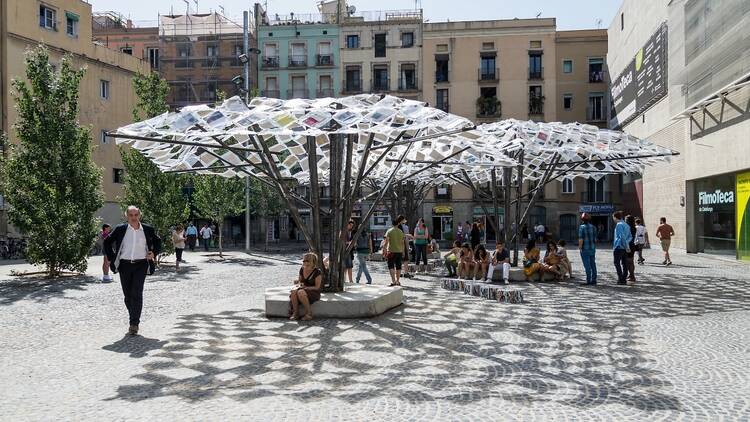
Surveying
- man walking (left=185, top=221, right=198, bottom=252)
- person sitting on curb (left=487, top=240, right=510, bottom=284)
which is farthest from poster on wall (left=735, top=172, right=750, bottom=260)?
man walking (left=185, top=221, right=198, bottom=252)

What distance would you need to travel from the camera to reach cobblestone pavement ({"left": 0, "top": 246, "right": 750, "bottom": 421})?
535cm

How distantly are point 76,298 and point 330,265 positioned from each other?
5.73 m

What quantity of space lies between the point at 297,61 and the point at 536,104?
1939 centimetres

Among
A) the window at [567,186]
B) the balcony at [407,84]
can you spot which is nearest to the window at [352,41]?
the balcony at [407,84]

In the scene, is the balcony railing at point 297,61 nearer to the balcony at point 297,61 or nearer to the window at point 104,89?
the balcony at point 297,61

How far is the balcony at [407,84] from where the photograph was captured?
52.8 meters

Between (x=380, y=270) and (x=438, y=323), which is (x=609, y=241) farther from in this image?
(x=438, y=323)

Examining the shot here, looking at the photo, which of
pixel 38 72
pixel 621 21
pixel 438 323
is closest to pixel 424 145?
pixel 438 323

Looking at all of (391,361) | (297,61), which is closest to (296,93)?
(297,61)

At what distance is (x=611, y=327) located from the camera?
927cm

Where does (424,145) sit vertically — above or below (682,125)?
below

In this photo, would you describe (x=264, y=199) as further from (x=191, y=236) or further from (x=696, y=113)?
(x=696, y=113)

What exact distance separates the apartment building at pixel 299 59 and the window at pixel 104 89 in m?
16.1

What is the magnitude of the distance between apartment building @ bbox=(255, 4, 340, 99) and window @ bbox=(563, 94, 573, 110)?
17.9 m
